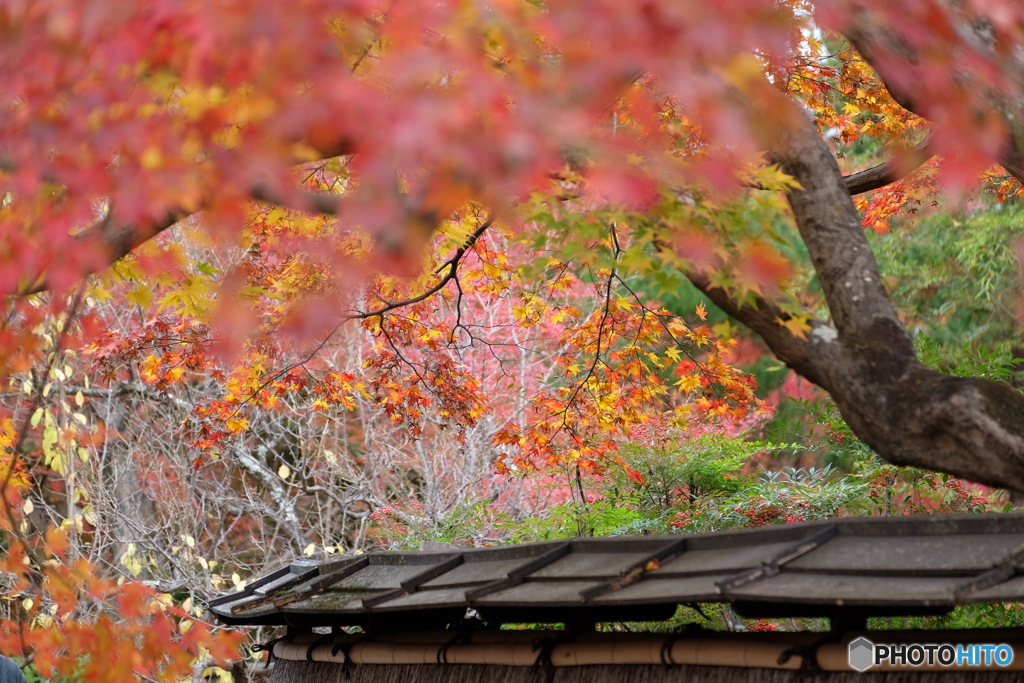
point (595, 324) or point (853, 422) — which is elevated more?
point (853, 422)

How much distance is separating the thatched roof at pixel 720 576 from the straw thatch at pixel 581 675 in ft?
0.54

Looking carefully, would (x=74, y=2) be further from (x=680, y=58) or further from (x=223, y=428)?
(x=223, y=428)

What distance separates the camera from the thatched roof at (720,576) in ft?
7.60

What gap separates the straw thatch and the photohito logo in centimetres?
3

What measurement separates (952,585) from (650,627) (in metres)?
3.09

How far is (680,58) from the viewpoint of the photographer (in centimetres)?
190

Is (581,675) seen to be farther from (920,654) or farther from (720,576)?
(920,654)

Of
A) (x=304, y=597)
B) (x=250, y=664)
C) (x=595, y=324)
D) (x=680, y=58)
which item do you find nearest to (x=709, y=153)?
(x=680, y=58)

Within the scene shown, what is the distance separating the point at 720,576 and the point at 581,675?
2.65 ft

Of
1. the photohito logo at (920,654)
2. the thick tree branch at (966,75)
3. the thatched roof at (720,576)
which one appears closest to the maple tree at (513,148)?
the thick tree branch at (966,75)

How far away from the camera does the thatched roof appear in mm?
2316

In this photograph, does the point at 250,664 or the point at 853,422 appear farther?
the point at 250,664

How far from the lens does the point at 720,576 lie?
8.82ft

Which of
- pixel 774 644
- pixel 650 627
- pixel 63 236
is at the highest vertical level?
pixel 63 236
